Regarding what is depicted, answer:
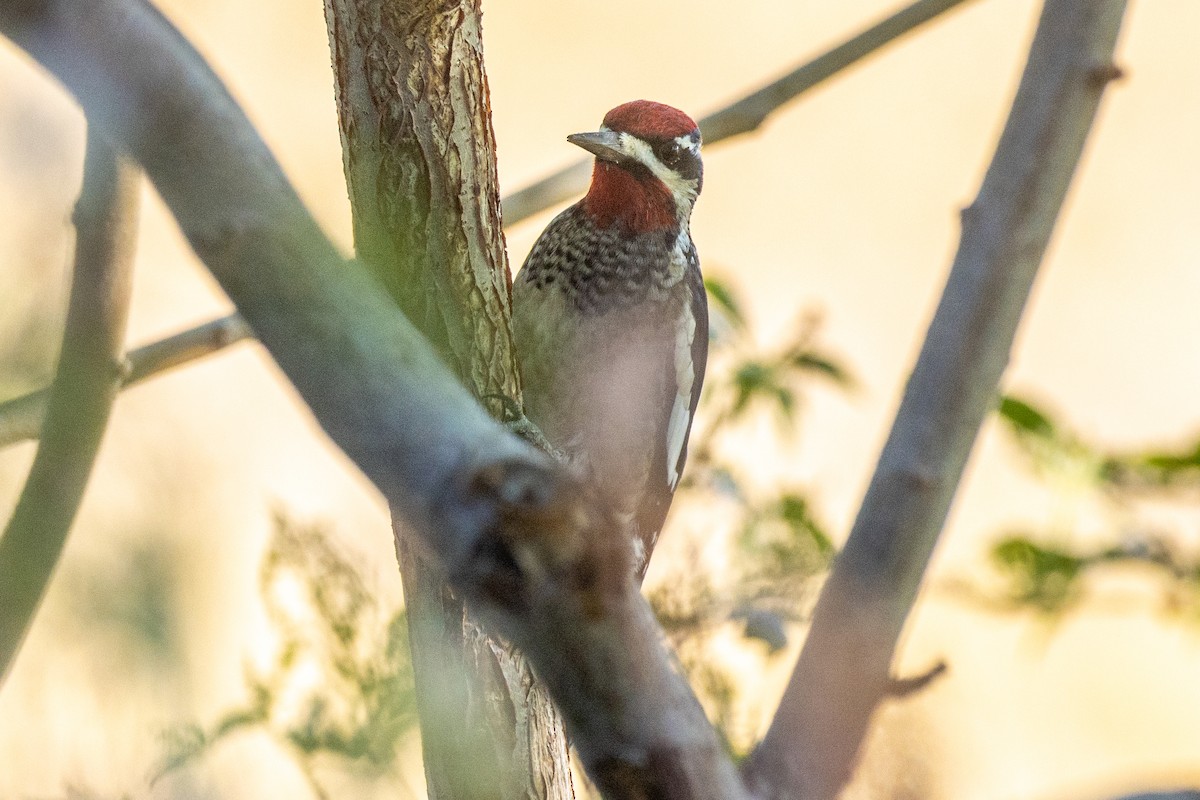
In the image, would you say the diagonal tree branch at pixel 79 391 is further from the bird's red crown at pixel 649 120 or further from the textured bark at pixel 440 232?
the bird's red crown at pixel 649 120

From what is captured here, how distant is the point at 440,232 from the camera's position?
138 centimetres

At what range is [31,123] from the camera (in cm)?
97

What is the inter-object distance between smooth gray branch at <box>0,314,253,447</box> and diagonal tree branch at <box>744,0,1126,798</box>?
0.91 meters

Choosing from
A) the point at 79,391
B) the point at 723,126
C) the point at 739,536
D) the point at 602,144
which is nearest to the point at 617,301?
the point at 602,144

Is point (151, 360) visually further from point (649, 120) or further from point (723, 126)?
point (649, 120)

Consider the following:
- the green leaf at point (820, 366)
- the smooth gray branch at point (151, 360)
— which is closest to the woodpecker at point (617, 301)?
the green leaf at point (820, 366)

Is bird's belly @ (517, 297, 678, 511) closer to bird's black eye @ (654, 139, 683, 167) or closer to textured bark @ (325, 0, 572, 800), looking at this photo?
bird's black eye @ (654, 139, 683, 167)

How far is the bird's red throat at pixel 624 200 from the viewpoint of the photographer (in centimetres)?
211

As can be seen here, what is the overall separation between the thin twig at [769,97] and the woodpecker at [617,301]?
0.11 metres

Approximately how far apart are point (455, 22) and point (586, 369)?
31.2 inches

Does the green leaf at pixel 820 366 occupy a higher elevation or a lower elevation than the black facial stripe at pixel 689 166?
lower

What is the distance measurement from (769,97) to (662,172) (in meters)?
0.50

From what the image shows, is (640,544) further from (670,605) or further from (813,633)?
(813,633)

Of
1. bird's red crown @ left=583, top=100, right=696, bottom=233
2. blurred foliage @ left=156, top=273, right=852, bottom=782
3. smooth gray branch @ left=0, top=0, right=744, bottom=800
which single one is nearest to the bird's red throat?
bird's red crown @ left=583, top=100, right=696, bottom=233
